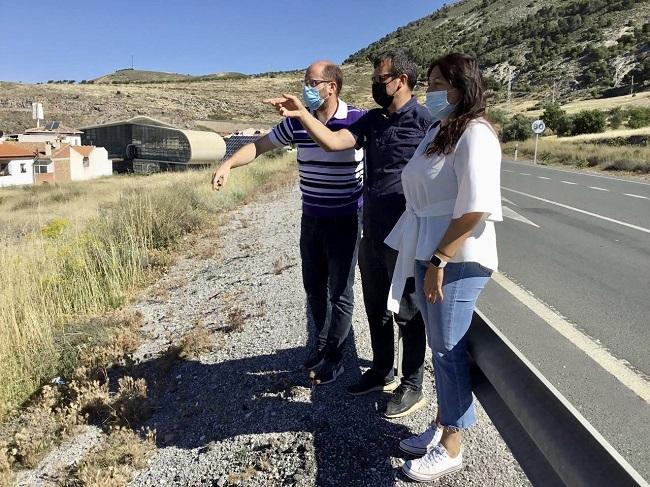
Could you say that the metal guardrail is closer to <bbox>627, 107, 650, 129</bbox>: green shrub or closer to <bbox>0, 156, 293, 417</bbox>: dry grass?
<bbox>0, 156, 293, 417</bbox>: dry grass

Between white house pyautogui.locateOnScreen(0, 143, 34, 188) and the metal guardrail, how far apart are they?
49.4 m

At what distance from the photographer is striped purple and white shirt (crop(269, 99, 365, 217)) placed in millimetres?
3193

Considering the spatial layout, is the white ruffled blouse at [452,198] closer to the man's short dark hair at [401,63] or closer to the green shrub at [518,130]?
the man's short dark hair at [401,63]

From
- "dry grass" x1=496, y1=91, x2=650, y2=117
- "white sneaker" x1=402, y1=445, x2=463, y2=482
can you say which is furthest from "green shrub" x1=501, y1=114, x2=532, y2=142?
"white sneaker" x1=402, y1=445, x2=463, y2=482

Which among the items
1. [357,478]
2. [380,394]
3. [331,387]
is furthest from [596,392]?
[357,478]

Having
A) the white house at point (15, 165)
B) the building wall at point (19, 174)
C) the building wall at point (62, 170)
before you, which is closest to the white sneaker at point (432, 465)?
the white house at point (15, 165)

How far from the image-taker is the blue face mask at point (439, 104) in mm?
2302

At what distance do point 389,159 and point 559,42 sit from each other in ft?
317

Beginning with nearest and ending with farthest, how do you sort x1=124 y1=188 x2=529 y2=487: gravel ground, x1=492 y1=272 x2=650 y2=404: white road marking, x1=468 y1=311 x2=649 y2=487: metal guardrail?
1. x1=468 y1=311 x2=649 y2=487: metal guardrail
2. x1=124 y1=188 x2=529 y2=487: gravel ground
3. x1=492 y1=272 x2=650 y2=404: white road marking

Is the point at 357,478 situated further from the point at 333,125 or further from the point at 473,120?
the point at 333,125

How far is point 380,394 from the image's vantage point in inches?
124

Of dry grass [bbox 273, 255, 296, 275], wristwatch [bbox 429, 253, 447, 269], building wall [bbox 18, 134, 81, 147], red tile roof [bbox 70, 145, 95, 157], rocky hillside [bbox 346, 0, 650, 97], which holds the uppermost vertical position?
rocky hillside [bbox 346, 0, 650, 97]

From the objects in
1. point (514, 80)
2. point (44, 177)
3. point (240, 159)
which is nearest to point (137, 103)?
point (44, 177)

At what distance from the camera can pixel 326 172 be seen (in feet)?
10.6
